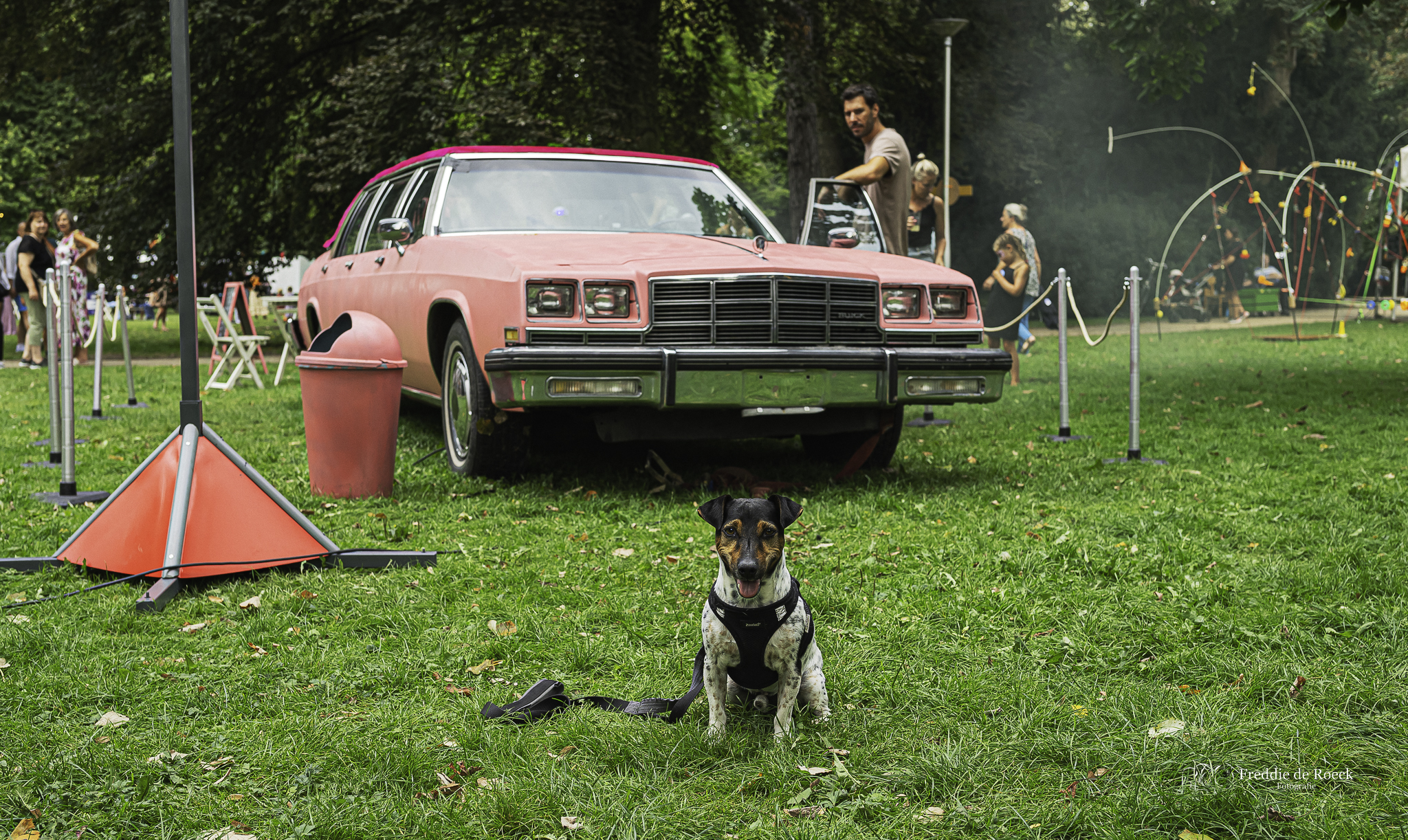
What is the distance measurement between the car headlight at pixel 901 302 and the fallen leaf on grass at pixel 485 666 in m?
3.34

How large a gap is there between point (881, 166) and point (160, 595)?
5.47m

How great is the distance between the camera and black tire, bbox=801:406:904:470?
6.92 metres

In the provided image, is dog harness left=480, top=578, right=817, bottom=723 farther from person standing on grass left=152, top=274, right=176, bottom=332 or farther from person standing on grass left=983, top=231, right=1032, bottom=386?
person standing on grass left=152, top=274, right=176, bottom=332

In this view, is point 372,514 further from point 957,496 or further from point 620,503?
point 957,496

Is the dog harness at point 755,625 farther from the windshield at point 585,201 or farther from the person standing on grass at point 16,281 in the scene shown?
the person standing on grass at point 16,281

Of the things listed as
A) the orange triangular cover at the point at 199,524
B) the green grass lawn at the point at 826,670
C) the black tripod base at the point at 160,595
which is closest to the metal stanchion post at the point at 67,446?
the green grass lawn at the point at 826,670

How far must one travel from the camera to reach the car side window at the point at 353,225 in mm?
→ 9016

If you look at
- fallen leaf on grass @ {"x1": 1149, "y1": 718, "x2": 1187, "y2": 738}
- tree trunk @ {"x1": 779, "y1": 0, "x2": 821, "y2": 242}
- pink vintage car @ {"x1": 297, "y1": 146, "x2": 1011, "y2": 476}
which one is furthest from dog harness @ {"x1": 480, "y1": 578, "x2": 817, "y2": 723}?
tree trunk @ {"x1": 779, "y1": 0, "x2": 821, "y2": 242}

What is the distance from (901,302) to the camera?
250 inches

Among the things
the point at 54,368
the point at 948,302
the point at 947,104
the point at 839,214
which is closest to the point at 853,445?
the point at 948,302

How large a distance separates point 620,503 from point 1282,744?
3752mm

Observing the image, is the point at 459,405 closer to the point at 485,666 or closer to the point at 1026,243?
the point at 485,666

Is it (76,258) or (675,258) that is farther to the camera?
(76,258)

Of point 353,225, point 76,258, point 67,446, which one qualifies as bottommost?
point 67,446
